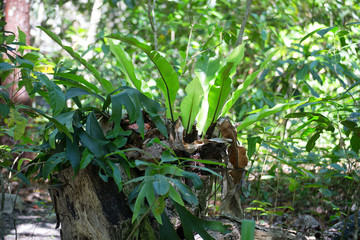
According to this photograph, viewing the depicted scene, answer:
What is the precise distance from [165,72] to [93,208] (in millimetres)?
746

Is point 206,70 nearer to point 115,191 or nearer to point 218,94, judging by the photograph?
point 218,94

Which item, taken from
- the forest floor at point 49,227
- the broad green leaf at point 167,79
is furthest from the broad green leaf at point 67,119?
the broad green leaf at point 167,79

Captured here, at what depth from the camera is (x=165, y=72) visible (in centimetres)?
176

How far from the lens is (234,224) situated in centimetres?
174

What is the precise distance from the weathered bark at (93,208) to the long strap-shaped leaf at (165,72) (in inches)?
20.6

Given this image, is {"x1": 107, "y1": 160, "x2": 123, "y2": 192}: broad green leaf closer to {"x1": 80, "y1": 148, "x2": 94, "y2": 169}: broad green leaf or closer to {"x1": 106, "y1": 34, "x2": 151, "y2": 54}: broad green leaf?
{"x1": 80, "y1": 148, "x2": 94, "y2": 169}: broad green leaf

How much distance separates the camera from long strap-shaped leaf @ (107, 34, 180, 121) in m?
1.65

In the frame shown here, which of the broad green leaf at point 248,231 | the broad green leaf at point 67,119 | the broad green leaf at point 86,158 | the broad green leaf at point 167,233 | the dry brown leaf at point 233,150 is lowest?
the broad green leaf at point 167,233

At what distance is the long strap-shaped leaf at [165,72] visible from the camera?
1651 mm

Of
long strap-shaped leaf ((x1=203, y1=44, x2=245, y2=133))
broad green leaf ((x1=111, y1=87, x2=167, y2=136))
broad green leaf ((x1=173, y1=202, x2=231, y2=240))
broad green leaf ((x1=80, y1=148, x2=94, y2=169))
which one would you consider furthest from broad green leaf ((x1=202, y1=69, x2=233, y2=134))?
broad green leaf ((x1=80, y1=148, x2=94, y2=169))

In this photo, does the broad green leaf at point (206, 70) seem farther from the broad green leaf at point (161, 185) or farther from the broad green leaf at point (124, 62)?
A: the broad green leaf at point (161, 185)

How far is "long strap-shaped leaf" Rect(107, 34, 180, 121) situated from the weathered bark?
0.52 meters

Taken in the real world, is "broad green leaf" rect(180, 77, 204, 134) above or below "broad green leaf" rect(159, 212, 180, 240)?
above

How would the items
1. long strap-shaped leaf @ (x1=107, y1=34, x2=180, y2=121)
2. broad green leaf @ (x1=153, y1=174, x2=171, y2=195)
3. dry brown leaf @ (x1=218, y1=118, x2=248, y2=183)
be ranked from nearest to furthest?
broad green leaf @ (x1=153, y1=174, x2=171, y2=195), long strap-shaped leaf @ (x1=107, y1=34, x2=180, y2=121), dry brown leaf @ (x1=218, y1=118, x2=248, y2=183)
